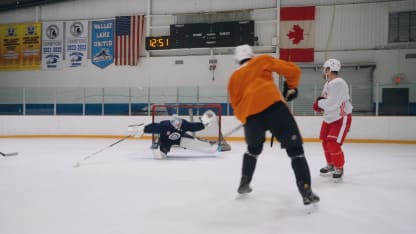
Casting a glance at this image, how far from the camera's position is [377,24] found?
33.2ft

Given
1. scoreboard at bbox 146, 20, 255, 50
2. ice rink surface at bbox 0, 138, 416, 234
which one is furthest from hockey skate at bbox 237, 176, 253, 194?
scoreboard at bbox 146, 20, 255, 50

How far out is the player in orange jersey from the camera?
203cm

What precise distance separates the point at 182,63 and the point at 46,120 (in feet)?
15.5

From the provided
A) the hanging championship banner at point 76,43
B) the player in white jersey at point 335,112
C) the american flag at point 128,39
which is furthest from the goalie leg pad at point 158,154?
the hanging championship banner at point 76,43

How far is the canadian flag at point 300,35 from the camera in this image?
409 inches

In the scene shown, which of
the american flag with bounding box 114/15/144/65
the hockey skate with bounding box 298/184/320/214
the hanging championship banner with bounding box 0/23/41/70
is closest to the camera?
the hockey skate with bounding box 298/184/320/214

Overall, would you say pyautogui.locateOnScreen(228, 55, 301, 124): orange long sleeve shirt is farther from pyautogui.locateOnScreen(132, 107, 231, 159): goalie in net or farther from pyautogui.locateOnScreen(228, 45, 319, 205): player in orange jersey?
pyautogui.locateOnScreen(132, 107, 231, 159): goalie in net

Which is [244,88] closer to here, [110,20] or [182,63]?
[182,63]

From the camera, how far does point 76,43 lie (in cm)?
1186

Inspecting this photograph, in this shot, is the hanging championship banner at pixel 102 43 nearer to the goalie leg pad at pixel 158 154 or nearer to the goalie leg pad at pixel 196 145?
the goalie leg pad at pixel 158 154

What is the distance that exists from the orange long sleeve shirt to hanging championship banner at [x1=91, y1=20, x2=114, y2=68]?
33.5 ft

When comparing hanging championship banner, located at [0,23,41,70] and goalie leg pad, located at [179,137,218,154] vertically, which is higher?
hanging championship banner, located at [0,23,41,70]

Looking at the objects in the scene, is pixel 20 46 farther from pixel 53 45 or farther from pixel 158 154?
pixel 158 154

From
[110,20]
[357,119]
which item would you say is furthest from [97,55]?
[357,119]
